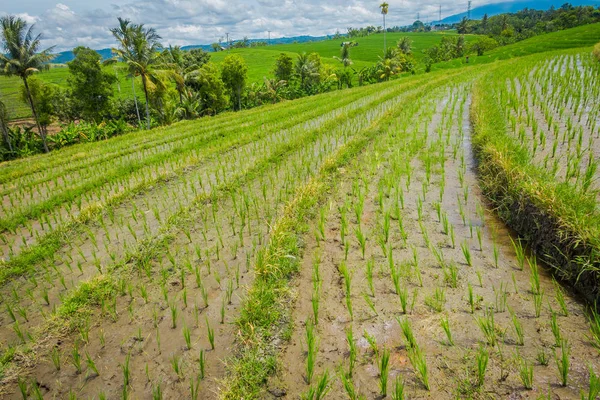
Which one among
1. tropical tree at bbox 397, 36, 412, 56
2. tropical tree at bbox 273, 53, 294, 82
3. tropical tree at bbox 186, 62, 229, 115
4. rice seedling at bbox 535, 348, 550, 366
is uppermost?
tropical tree at bbox 397, 36, 412, 56

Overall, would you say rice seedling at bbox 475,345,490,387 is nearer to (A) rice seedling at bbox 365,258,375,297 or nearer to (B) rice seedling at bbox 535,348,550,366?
(B) rice seedling at bbox 535,348,550,366

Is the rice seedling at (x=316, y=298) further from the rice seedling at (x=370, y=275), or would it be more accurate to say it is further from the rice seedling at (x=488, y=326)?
the rice seedling at (x=488, y=326)

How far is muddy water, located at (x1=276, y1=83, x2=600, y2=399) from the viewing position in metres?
2.29

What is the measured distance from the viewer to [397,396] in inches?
83.3

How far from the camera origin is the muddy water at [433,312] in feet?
7.52

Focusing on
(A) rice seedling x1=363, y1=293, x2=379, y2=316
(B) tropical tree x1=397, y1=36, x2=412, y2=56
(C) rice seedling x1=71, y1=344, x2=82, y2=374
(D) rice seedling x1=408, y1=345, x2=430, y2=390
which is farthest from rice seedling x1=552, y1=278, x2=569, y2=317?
(B) tropical tree x1=397, y1=36, x2=412, y2=56

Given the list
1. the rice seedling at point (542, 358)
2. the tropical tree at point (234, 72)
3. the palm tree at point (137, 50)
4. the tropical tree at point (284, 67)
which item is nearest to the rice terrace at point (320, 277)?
the rice seedling at point (542, 358)

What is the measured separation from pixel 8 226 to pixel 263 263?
16.1 ft

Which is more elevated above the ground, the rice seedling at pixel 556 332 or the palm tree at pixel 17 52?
the palm tree at pixel 17 52

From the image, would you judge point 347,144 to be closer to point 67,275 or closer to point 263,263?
point 263,263

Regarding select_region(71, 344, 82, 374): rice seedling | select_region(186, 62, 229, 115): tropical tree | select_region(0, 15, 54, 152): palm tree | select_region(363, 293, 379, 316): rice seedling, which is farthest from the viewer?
select_region(186, 62, 229, 115): tropical tree

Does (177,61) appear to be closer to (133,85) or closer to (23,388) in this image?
(133,85)

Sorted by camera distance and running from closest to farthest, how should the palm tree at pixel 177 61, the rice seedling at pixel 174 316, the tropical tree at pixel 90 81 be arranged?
the rice seedling at pixel 174 316
the tropical tree at pixel 90 81
the palm tree at pixel 177 61

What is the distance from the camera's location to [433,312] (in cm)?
292
